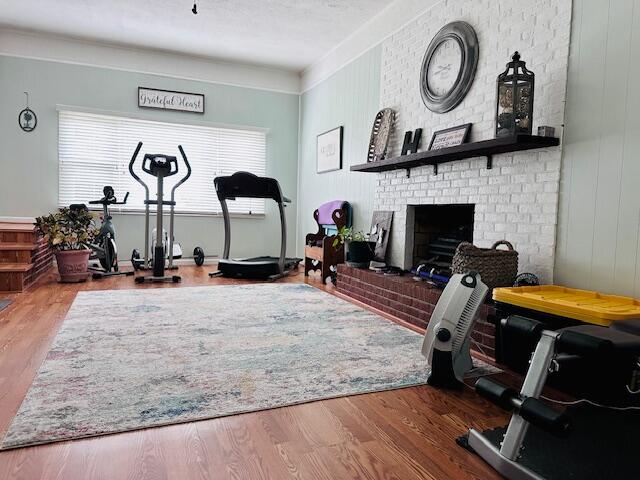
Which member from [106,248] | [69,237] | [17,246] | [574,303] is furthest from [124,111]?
[574,303]

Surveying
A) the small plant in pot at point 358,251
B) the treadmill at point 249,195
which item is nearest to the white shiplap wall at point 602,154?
the small plant in pot at point 358,251

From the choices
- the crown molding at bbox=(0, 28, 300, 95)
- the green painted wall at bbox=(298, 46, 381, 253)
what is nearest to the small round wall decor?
the crown molding at bbox=(0, 28, 300, 95)

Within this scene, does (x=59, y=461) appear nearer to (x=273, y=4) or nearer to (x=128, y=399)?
(x=128, y=399)

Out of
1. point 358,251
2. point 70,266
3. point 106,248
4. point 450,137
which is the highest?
point 450,137

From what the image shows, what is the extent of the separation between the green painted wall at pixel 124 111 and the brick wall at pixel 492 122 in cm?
284

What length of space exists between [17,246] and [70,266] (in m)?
0.54

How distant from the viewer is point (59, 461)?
1.41 m

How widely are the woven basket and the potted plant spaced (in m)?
3.96

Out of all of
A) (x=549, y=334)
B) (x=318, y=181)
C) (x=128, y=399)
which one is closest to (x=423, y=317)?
(x=549, y=334)

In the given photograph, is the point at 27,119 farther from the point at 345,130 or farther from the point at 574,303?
the point at 574,303

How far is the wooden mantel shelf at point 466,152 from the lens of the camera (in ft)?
9.01

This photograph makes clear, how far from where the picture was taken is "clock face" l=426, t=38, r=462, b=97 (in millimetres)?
3715

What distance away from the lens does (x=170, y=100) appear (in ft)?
20.9

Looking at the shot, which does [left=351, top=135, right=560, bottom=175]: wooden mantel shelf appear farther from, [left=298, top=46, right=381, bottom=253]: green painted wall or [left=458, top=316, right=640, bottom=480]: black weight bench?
[left=458, top=316, right=640, bottom=480]: black weight bench
